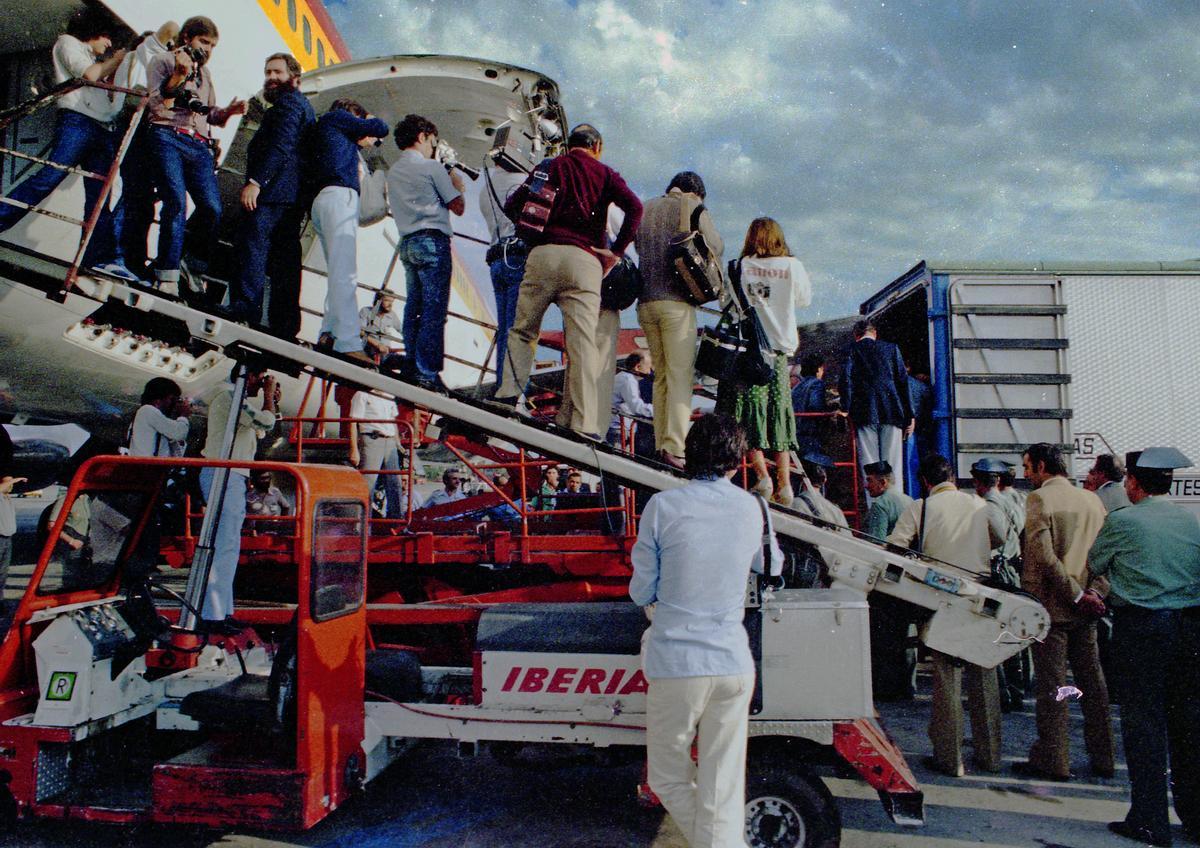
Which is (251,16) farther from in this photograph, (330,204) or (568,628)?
(568,628)

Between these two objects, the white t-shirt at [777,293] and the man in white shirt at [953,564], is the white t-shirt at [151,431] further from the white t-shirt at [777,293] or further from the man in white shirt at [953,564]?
the man in white shirt at [953,564]

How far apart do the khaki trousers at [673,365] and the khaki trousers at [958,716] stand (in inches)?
86.7

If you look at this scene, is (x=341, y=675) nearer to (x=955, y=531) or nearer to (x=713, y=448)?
(x=713, y=448)

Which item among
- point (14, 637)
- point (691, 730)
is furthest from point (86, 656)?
point (691, 730)

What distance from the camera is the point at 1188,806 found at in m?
4.16


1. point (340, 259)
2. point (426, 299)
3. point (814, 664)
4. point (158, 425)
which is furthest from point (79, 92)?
point (814, 664)

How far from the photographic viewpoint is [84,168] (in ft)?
16.5

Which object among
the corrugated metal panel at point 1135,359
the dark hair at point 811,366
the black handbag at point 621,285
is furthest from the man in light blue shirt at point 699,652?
the corrugated metal panel at point 1135,359

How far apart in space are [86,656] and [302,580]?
3.74ft

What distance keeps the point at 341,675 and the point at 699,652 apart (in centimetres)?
186

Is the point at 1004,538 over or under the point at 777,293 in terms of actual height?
under

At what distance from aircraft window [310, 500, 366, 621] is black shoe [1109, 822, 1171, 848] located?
4192 millimetres

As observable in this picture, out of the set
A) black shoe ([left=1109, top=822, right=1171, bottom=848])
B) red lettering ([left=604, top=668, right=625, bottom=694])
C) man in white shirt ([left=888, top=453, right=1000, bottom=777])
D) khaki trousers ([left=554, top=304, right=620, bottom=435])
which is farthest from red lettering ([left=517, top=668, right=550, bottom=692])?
black shoe ([left=1109, top=822, right=1171, bottom=848])

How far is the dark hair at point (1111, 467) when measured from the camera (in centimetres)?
604
